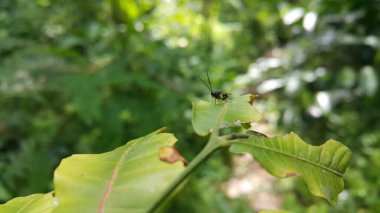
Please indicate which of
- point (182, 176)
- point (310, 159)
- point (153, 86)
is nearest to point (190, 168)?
point (182, 176)

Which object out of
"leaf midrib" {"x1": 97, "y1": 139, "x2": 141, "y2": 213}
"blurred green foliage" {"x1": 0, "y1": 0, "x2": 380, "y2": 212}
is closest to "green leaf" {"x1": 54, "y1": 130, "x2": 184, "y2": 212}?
"leaf midrib" {"x1": 97, "y1": 139, "x2": 141, "y2": 213}

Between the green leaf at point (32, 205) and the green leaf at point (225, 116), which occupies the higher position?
the green leaf at point (225, 116)

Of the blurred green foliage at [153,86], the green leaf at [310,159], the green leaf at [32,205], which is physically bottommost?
the blurred green foliage at [153,86]

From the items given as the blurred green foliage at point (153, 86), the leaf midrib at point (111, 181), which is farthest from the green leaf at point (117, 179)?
the blurred green foliage at point (153, 86)

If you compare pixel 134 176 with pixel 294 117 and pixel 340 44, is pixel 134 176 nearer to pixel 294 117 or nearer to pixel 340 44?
pixel 294 117

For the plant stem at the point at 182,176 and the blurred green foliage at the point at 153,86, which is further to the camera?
the blurred green foliage at the point at 153,86

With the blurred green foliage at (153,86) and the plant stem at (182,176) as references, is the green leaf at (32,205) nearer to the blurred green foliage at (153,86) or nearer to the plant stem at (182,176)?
the plant stem at (182,176)
